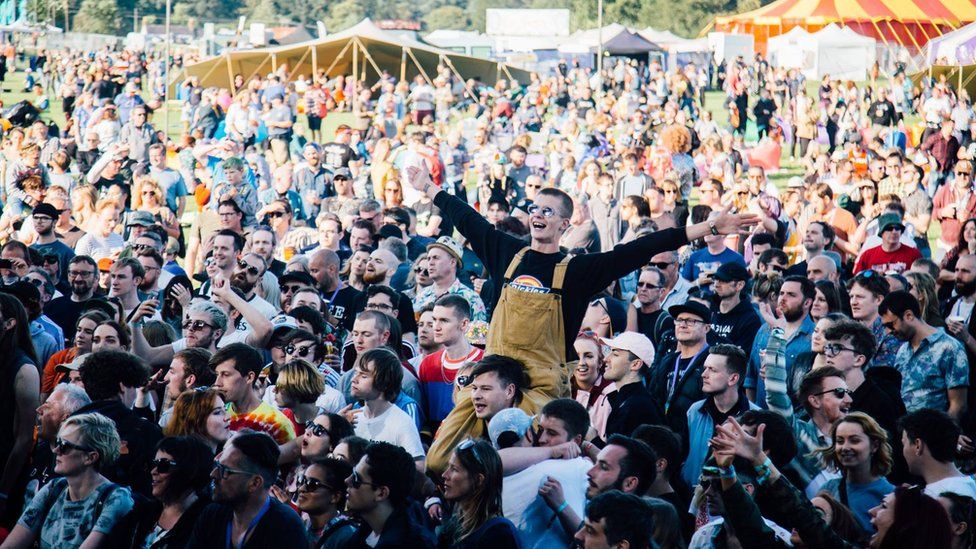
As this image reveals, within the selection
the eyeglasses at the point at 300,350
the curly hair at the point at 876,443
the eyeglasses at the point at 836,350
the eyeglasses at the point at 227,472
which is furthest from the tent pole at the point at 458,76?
the eyeglasses at the point at 227,472

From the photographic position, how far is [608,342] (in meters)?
6.96

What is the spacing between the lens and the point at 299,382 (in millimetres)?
6254

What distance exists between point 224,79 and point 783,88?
14.8 metres

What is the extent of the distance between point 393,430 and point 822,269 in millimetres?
4244

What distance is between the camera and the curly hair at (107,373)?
598 cm

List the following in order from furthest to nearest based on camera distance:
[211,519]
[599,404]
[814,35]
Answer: [814,35], [599,404], [211,519]

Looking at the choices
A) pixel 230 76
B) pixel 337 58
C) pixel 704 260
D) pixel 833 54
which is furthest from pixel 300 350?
pixel 833 54

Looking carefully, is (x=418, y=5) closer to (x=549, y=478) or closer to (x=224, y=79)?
(x=224, y=79)

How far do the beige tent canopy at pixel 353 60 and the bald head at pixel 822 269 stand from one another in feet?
86.0

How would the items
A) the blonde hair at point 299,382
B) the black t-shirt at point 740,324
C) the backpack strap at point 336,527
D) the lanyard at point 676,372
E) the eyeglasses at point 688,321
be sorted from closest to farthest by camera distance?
the backpack strap at point 336,527, the blonde hair at point 299,382, the lanyard at point 676,372, the eyeglasses at point 688,321, the black t-shirt at point 740,324

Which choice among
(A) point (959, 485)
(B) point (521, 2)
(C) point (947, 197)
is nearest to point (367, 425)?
(A) point (959, 485)

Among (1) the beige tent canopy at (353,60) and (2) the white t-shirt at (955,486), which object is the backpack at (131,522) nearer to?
(2) the white t-shirt at (955,486)

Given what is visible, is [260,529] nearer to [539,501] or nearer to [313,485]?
[313,485]

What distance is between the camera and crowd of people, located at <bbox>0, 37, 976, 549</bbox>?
4914 millimetres
